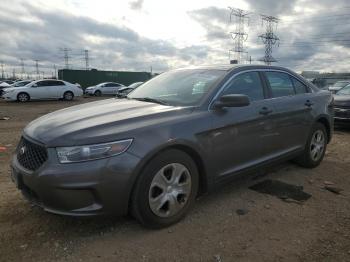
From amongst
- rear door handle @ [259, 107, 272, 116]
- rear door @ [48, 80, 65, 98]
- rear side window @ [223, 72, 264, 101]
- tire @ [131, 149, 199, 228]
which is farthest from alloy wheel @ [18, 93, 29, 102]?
tire @ [131, 149, 199, 228]

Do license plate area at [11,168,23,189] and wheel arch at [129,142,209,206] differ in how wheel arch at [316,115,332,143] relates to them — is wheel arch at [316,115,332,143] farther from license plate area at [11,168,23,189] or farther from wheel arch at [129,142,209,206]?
license plate area at [11,168,23,189]

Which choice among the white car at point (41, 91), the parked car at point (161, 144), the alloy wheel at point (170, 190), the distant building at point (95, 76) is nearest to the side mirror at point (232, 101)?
the parked car at point (161, 144)

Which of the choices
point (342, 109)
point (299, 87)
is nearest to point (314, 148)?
point (299, 87)

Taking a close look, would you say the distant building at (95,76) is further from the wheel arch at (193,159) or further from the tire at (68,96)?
the wheel arch at (193,159)

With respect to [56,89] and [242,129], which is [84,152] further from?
[56,89]

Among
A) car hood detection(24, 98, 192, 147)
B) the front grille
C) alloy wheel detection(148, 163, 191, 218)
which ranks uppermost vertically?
car hood detection(24, 98, 192, 147)

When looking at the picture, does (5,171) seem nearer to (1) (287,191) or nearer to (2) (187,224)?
(2) (187,224)

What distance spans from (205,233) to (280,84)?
2617 mm

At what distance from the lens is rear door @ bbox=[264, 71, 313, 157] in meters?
4.84

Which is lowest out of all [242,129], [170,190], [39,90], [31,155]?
[170,190]

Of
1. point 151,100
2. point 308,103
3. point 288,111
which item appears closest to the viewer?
point 151,100

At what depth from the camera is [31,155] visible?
131 inches

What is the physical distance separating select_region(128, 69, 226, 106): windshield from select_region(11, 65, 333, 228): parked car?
1 cm

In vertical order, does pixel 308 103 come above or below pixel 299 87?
below
